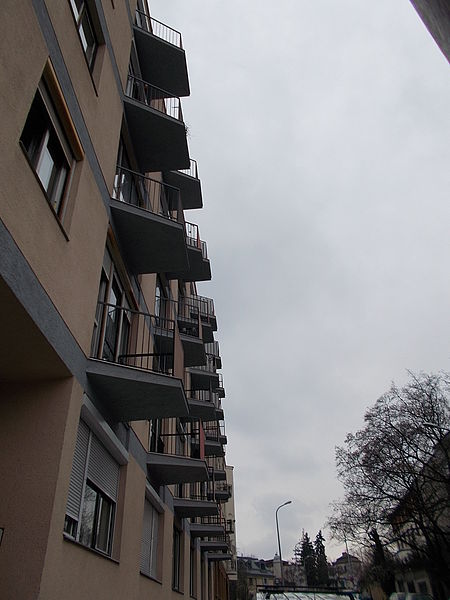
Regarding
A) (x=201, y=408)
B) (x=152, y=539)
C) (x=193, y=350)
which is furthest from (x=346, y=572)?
(x=152, y=539)

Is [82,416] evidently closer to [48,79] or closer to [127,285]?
[127,285]

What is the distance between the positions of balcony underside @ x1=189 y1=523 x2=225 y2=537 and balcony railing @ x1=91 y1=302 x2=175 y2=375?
951 centimetres

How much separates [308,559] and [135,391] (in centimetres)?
10861

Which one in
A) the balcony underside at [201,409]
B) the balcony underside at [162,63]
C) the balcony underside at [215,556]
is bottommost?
the balcony underside at [215,556]

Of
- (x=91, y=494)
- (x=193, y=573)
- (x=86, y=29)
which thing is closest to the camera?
(x=91, y=494)

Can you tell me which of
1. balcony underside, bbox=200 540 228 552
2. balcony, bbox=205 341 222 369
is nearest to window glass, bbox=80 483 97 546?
balcony underside, bbox=200 540 228 552

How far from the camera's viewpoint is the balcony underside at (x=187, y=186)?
16406 mm

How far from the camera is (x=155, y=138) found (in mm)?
11852

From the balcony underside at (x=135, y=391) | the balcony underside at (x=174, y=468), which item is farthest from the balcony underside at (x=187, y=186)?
the balcony underside at (x=135, y=391)

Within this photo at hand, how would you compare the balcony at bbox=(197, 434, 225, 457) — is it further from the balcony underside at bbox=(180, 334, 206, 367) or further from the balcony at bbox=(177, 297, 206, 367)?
the balcony underside at bbox=(180, 334, 206, 367)

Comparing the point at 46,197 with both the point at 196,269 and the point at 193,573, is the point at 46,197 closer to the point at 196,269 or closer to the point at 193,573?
the point at 196,269

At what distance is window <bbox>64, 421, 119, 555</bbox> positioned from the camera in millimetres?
6613

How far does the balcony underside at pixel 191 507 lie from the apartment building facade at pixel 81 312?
209 cm

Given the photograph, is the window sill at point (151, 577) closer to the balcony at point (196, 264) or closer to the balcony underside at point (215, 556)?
the balcony at point (196, 264)
